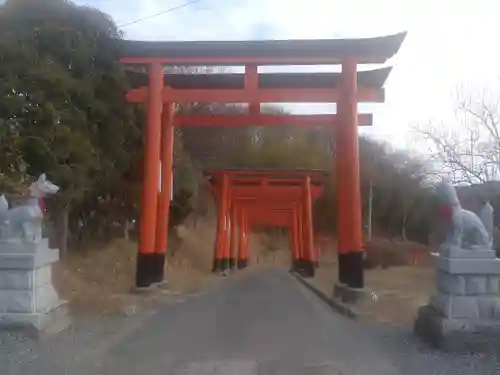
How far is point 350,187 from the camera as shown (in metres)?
12.4

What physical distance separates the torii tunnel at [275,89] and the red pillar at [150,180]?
0.07ft

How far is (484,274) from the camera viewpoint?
7.00 metres

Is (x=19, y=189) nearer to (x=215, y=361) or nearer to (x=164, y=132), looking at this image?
(x=164, y=132)

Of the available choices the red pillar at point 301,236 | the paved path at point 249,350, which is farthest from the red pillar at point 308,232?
the paved path at point 249,350

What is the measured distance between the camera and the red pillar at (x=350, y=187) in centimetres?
1228

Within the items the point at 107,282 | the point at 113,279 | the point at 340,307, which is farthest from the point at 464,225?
the point at 113,279

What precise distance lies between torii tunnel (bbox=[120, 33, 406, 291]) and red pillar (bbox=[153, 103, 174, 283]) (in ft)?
0.15

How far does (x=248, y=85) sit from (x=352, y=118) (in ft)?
7.25

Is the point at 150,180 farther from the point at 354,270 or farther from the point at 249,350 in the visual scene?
the point at 249,350

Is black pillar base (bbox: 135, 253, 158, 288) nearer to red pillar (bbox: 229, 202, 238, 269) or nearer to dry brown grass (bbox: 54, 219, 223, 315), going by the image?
dry brown grass (bbox: 54, 219, 223, 315)

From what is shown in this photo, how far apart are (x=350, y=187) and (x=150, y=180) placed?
4.01m

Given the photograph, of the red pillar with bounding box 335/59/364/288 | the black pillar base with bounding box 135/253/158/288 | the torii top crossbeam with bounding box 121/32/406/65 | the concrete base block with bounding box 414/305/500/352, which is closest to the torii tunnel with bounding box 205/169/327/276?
the red pillar with bounding box 335/59/364/288

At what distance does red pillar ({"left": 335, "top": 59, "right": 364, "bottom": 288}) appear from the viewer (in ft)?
40.3

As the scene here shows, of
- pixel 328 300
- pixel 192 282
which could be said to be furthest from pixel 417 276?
pixel 328 300
